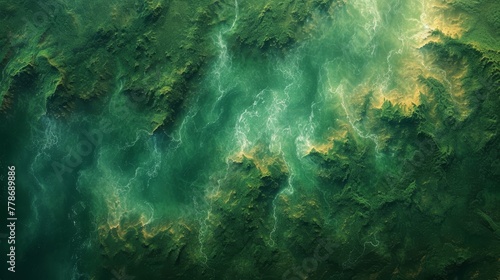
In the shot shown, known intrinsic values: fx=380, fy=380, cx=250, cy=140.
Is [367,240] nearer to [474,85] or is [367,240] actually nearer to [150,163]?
[474,85]

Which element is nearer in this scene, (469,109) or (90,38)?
(469,109)

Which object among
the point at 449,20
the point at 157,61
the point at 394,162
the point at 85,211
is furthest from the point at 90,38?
the point at 449,20

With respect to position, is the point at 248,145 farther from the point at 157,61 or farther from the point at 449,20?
the point at 449,20

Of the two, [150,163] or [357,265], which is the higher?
[150,163]

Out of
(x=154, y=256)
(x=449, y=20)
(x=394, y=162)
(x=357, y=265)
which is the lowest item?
(x=357, y=265)

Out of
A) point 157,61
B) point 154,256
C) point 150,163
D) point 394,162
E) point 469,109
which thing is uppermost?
point 157,61

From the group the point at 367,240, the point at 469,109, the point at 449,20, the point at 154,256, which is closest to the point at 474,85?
the point at 469,109
